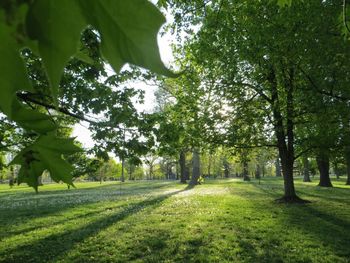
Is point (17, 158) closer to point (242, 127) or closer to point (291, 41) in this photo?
point (291, 41)

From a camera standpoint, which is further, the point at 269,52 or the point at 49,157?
the point at 269,52

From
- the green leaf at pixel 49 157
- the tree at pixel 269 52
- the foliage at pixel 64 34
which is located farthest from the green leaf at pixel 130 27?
Result: the tree at pixel 269 52

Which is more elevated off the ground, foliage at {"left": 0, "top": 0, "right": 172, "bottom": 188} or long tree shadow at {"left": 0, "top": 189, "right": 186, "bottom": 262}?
foliage at {"left": 0, "top": 0, "right": 172, "bottom": 188}

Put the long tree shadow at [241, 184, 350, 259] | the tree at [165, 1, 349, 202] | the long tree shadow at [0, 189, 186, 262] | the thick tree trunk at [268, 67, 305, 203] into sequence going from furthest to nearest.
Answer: the thick tree trunk at [268, 67, 305, 203] < the tree at [165, 1, 349, 202] < the long tree shadow at [241, 184, 350, 259] < the long tree shadow at [0, 189, 186, 262]

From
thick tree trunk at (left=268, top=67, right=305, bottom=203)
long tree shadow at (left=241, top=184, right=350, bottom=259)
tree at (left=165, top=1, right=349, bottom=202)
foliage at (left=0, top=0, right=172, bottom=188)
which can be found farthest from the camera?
thick tree trunk at (left=268, top=67, right=305, bottom=203)

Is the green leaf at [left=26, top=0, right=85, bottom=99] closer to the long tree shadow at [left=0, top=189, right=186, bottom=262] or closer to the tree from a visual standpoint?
the tree

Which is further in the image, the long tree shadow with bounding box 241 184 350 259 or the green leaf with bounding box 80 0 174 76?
the long tree shadow with bounding box 241 184 350 259

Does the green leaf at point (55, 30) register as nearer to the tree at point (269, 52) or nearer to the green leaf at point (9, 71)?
the green leaf at point (9, 71)

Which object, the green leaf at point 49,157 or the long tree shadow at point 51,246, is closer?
the green leaf at point 49,157

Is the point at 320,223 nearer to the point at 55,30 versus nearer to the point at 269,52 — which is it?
the point at 269,52

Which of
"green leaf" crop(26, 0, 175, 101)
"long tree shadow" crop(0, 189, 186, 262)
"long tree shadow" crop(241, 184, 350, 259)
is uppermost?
"green leaf" crop(26, 0, 175, 101)

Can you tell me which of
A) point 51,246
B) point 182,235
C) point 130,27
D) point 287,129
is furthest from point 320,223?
point 130,27

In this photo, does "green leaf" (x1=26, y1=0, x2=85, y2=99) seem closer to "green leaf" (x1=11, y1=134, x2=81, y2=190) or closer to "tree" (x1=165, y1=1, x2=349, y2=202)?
"green leaf" (x1=11, y1=134, x2=81, y2=190)

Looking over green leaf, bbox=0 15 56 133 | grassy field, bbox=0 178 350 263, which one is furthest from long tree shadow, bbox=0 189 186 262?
green leaf, bbox=0 15 56 133
